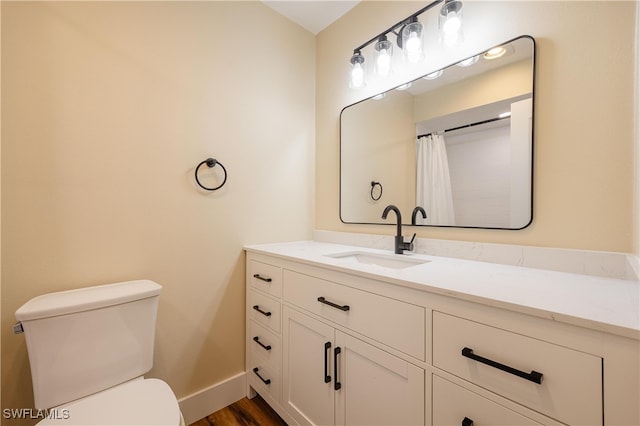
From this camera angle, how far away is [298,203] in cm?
204

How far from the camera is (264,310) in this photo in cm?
156

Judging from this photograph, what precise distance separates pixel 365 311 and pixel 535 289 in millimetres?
539

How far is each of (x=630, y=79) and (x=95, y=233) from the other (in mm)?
2200

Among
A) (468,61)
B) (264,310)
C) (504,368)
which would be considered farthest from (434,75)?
(264,310)

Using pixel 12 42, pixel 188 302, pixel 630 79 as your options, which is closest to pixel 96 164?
pixel 12 42

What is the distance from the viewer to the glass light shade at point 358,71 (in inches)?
66.0

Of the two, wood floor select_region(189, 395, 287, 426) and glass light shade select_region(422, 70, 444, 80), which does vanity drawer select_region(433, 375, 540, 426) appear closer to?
wood floor select_region(189, 395, 287, 426)

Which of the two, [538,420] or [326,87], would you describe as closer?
[538,420]

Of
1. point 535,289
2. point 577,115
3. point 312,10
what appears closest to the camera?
point 535,289

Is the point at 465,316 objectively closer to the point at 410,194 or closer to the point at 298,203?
the point at 410,194

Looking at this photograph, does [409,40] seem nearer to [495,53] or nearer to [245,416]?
[495,53]

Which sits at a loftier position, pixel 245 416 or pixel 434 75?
pixel 434 75

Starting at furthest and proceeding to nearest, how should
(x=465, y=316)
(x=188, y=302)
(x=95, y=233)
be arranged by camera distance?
(x=188, y=302), (x=95, y=233), (x=465, y=316)

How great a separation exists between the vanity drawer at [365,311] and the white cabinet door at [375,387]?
0.06 m
